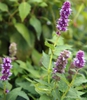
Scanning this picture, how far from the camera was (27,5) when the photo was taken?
222 cm

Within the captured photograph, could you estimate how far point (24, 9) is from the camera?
2.19 metres

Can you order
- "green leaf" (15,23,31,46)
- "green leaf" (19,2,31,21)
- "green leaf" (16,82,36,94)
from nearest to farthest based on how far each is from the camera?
"green leaf" (16,82,36,94) < "green leaf" (19,2,31,21) < "green leaf" (15,23,31,46)

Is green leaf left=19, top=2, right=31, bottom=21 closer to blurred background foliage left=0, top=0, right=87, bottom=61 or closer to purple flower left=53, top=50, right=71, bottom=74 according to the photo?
Result: blurred background foliage left=0, top=0, right=87, bottom=61

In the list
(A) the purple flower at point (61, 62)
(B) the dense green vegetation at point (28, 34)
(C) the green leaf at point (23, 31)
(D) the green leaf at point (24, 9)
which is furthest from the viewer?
(C) the green leaf at point (23, 31)

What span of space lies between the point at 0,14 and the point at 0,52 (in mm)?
307

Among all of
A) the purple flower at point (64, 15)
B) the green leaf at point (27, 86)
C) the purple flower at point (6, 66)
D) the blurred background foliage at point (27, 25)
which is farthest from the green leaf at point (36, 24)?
the purple flower at point (6, 66)

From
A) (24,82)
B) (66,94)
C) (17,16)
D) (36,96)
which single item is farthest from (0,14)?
(66,94)

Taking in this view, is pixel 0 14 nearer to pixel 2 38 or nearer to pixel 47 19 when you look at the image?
pixel 2 38

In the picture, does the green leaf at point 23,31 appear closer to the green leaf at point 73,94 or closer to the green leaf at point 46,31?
the green leaf at point 46,31

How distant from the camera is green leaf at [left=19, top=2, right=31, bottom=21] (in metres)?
2.17

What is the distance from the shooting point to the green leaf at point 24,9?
7.13 ft

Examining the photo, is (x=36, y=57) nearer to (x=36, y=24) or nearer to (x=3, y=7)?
(x=36, y=24)

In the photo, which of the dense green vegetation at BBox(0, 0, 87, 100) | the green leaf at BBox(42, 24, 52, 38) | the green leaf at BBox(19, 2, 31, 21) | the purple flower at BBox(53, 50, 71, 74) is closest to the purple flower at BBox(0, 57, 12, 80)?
the purple flower at BBox(53, 50, 71, 74)

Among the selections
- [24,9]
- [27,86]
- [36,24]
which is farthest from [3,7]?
[27,86]
